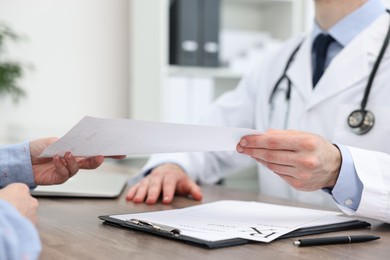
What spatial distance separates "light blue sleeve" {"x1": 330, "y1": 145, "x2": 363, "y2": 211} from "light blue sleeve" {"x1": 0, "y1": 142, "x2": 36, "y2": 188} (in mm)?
514

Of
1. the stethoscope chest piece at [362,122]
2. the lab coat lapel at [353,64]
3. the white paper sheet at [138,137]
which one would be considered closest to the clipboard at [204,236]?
the white paper sheet at [138,137]

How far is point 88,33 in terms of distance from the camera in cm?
272

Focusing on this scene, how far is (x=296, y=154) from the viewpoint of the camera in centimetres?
81

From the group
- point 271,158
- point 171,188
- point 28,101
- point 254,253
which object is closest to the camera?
point 254,253

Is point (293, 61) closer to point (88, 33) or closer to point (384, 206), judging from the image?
point (384, 206)

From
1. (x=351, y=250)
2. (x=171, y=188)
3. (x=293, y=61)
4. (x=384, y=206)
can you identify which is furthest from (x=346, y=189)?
(x=293, y=61)

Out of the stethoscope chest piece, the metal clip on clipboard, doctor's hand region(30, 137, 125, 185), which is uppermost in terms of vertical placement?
the stethoscope chest piece

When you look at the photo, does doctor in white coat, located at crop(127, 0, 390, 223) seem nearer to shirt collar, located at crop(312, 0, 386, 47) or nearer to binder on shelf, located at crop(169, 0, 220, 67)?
shirt collar, located at crop(312, 0, 386, 47)

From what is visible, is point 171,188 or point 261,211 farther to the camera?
point 171,188

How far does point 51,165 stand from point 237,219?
36cm

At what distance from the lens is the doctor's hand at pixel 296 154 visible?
31.7 inches

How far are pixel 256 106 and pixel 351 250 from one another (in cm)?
87

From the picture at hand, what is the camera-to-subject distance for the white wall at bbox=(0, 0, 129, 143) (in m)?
2.57

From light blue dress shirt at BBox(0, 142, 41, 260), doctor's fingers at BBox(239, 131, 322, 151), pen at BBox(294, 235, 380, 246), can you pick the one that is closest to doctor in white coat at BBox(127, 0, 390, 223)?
doctor's fingers at BBox(239, 131, 322, 151)
